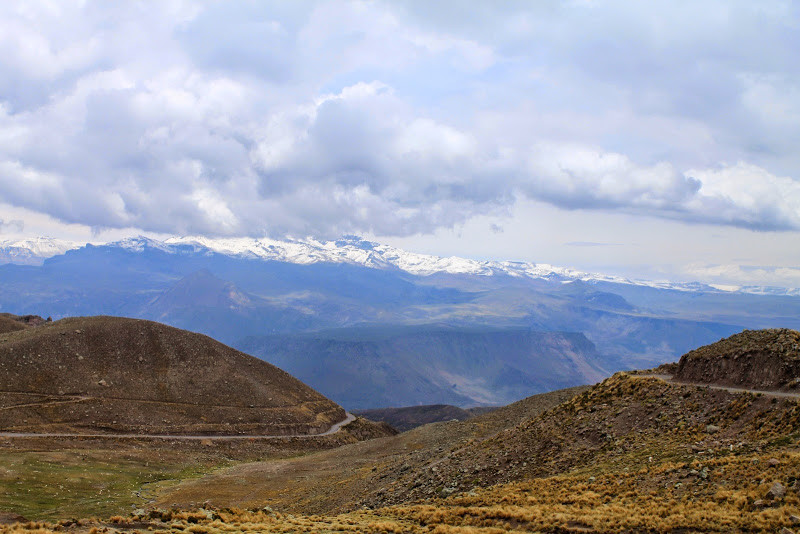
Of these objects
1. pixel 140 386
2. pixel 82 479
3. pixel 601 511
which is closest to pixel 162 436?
pixel 140 386

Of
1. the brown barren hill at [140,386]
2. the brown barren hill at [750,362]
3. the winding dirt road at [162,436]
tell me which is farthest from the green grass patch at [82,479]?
the brown barren hill at [750,362]

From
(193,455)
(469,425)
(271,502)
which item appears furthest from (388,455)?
(193,455)

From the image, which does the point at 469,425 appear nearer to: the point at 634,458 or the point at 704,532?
the point at 634,458

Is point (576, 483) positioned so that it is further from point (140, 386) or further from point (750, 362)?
point (140, 386)

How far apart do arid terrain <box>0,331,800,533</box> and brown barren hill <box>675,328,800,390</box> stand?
0.35m

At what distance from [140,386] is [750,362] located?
11422 cm

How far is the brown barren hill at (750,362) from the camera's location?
40.7m

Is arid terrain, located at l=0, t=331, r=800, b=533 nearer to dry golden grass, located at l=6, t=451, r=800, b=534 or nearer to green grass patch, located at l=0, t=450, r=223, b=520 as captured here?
dry golden grass, located at l=6, t=451, r=800, b=534

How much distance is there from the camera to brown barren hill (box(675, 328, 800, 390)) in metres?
40.7

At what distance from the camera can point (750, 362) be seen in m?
43.8

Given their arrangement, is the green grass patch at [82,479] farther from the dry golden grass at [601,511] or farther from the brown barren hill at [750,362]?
the brown barren hill at [750,362]

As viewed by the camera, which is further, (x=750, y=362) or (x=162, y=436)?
(x=162, y=436)

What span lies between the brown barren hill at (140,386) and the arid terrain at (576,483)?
Result: 120 ft

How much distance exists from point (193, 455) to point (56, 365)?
44901 mm
